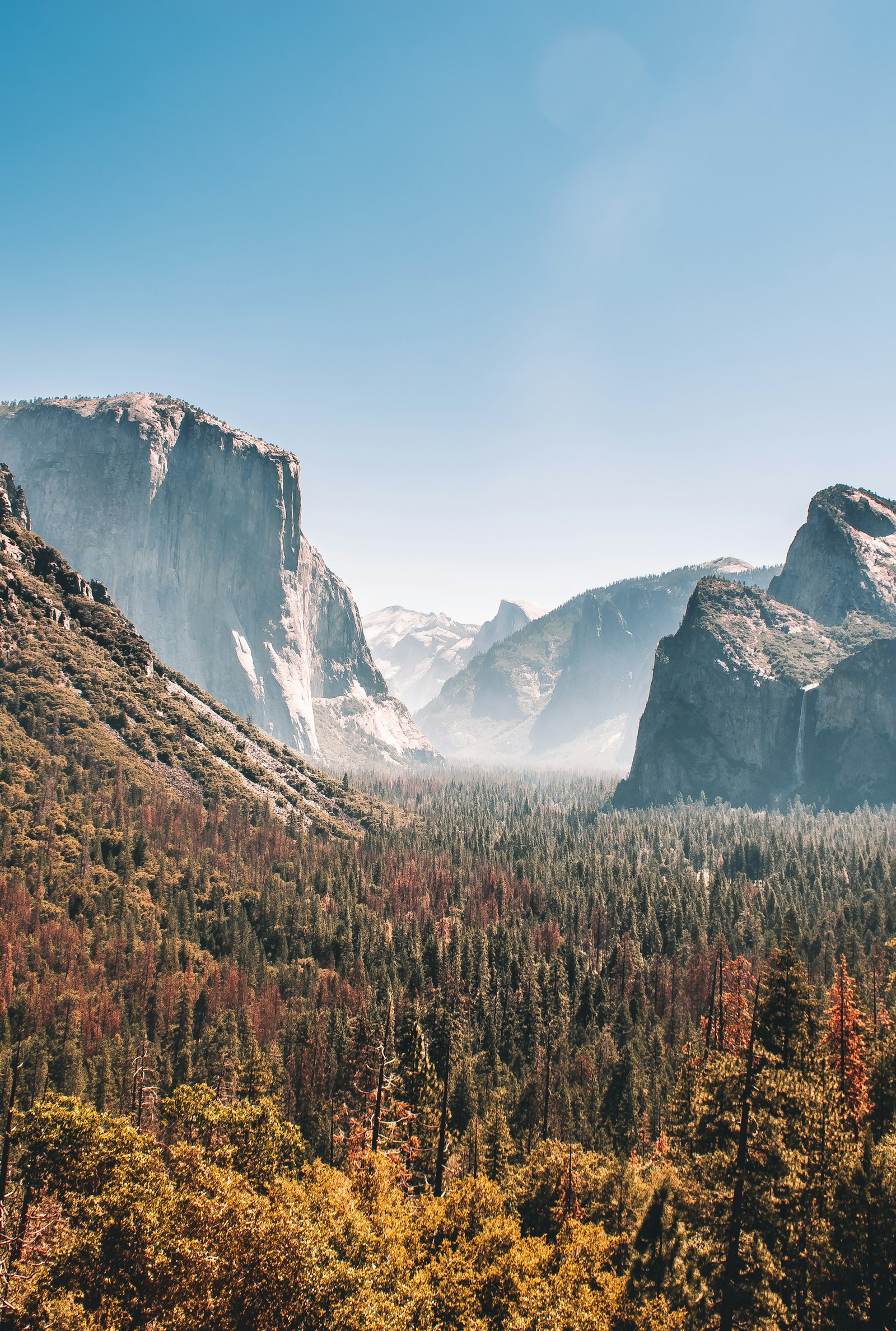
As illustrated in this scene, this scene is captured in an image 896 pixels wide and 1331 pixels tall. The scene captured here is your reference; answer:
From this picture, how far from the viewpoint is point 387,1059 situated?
195 feet

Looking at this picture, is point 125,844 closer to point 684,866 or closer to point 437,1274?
point 437,1274

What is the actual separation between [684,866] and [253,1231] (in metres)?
169

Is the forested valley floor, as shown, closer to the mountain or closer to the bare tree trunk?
the bare tree trunk

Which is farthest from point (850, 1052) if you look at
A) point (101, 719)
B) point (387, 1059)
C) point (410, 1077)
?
point (101, 719)

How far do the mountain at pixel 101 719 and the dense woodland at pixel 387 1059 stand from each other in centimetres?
90

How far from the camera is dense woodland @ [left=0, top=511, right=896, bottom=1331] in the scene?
27.3 m

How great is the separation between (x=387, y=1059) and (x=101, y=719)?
353ft

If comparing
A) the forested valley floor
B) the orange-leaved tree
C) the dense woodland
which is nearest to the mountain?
the dense woodland

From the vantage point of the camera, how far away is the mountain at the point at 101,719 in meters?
126

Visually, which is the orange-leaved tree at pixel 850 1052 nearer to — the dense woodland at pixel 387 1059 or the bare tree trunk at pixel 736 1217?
the dense woodland at pixel 387 1059

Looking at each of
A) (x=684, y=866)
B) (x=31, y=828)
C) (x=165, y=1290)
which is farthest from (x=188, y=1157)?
(x=684, y=866)

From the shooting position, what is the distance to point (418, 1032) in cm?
6012

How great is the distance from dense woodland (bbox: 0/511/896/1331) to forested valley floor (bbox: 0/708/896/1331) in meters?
0.22

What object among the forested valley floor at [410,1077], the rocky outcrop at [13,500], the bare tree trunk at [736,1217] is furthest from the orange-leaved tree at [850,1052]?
the rocky outcrop at [13,500]
